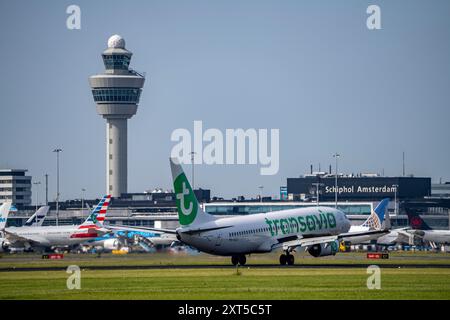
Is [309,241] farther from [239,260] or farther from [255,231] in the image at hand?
[239,260]

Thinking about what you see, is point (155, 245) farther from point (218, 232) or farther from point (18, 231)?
point (218, 232)

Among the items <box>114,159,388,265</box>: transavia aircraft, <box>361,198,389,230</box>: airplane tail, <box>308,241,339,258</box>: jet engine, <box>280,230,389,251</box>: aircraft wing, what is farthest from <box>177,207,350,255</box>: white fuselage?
<box>361,198,389,230</box>: airplane tail

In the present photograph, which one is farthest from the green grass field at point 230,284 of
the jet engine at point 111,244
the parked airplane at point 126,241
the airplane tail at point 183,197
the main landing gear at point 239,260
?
the jet engine at point 111,244

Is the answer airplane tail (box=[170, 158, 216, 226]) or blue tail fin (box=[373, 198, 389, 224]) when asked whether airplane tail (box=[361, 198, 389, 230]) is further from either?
airplane tail (box=[170, 158, 216, 226])

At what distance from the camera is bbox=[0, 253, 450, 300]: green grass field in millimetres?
60634

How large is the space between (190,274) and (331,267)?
624 inches

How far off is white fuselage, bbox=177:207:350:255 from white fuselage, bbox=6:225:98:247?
183 ft

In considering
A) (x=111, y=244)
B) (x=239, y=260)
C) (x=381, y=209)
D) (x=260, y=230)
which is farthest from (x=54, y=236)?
(x=239, y=260)

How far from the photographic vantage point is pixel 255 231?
4016 inches

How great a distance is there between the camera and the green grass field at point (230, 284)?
6063cm

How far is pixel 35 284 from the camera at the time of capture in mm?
72062

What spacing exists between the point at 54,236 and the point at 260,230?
65.8 metres
